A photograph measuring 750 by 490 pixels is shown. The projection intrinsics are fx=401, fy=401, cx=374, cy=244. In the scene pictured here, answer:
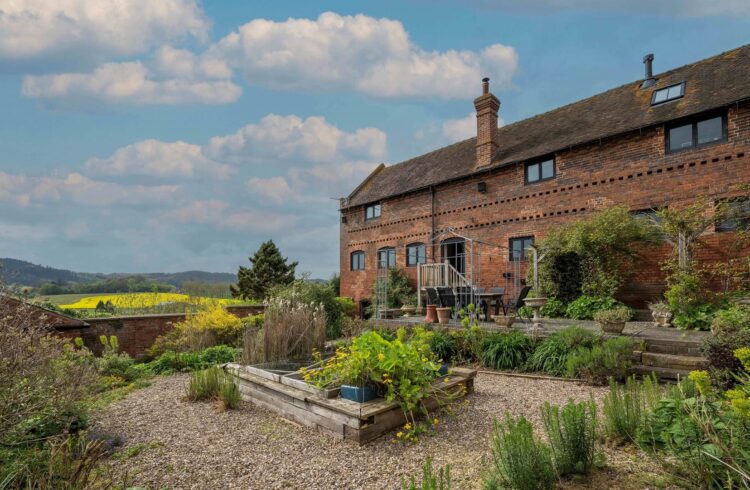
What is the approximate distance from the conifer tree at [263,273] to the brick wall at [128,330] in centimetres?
1718

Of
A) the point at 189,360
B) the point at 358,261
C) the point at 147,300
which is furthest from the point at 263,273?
the point at 189,360

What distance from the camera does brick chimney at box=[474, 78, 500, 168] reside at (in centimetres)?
1474

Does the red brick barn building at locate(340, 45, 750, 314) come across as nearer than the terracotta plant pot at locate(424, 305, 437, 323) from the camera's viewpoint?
No

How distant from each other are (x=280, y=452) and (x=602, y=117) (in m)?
13.4

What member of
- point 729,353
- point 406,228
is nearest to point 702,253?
point 729,353

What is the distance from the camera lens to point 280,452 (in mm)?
3695

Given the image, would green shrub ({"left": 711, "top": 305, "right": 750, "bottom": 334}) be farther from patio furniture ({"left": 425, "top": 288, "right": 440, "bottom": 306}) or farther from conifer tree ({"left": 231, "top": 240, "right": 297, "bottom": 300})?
conifer tree ({"left": 231, "top": 240, "right": 297, "bottom": 300})

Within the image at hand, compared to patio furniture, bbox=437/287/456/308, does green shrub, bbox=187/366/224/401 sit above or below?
below

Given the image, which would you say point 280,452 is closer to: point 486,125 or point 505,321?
point 505,321

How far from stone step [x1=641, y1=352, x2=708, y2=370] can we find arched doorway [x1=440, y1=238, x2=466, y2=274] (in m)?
9.03

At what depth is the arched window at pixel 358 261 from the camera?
775 inches

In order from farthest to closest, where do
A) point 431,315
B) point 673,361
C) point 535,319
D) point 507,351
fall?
point 431,315, point 535,319, point 507,351, point 673,361

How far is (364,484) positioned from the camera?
304cm

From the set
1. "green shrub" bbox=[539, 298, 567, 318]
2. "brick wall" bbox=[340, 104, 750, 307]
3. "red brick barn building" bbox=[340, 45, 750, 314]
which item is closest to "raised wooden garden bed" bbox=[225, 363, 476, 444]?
"green shrub" bbox=[539, 298, 567, 318]
